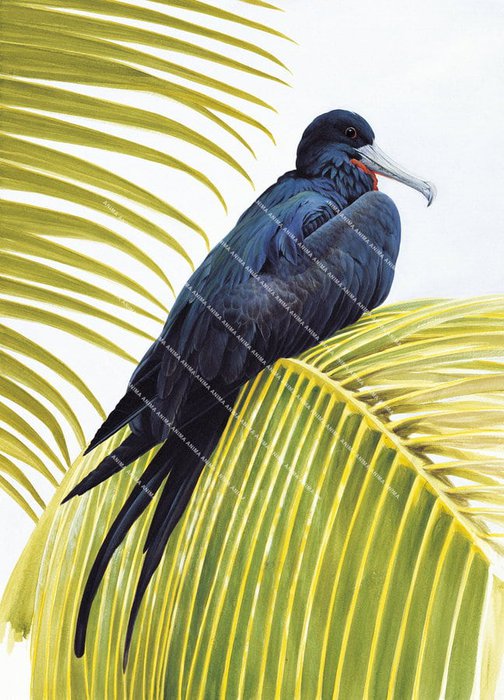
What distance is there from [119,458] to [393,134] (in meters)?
0.61

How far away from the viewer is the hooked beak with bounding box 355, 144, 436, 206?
1045 mm

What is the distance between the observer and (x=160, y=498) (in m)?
1.02

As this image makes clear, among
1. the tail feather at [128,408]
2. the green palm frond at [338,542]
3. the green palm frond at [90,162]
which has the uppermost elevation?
the green palm frond at [90,162]

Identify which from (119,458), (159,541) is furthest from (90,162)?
(159,541)

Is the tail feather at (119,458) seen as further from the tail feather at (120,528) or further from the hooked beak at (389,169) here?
the hooked beak at (389,169)

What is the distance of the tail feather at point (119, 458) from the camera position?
100 centimetres

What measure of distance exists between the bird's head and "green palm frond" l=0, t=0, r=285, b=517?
0.07m

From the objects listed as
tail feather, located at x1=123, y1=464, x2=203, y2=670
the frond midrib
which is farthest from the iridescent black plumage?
the frond midrib

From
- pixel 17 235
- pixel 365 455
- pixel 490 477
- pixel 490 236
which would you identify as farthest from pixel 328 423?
pixel 17 235

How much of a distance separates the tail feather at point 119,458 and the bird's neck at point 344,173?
1.52 ft

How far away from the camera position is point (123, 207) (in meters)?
1.06

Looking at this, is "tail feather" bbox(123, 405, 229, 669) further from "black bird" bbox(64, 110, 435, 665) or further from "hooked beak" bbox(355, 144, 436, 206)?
"hooked beak" bbox(355, 144, 436, 206)

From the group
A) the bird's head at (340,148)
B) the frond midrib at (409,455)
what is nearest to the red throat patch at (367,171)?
the bird's head at (340,148)

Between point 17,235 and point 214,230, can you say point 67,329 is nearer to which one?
point 17,235
